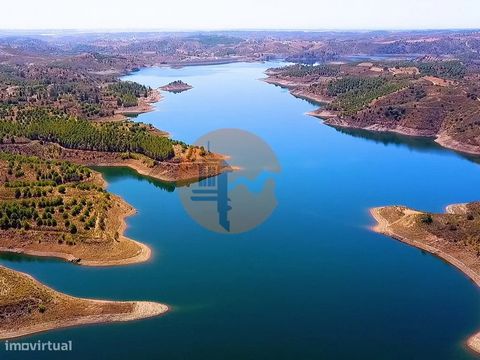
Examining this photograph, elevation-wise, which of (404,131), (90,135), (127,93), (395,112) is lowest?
(404,131)

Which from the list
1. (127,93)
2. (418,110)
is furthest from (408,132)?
(127,93)

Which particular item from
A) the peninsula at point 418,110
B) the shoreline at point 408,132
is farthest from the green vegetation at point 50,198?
the peninsula at point 418,110

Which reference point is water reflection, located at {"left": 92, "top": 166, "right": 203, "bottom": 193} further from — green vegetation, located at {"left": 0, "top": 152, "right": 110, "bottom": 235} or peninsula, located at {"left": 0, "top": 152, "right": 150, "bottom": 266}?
peninsula, located at {"left": 0, "top": 152, "right": 150, "bottom": 266}

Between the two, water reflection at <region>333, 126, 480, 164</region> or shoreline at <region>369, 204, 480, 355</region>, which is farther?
water reflection at <region>333, 126, 480, 164</region>

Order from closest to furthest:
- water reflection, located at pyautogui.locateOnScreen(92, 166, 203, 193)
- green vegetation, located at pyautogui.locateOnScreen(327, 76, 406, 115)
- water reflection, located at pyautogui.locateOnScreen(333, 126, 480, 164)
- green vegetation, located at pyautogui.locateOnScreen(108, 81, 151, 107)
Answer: water reflection, located at pyautogui.locateOnScreen(92, 166, 203, 193)
water reflection, located at pyautogui.locateOnScreen(333, 126, 480, 164)
green vegetation, located at pyautogui.locateOnScreen(327, 76, 406, 115)
green vegetation, located at pyautogui.locateOnScreen(108, 81, 151, 107)

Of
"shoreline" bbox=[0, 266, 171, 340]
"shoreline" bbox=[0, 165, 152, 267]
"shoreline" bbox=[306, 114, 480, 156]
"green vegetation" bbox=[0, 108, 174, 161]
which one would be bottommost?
"shoreline" bbox=[0, 266, 171, 340]

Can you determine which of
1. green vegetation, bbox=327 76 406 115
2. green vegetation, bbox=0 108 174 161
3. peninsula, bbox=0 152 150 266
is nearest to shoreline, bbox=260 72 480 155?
green vegetation, bbox=327 76 406 115

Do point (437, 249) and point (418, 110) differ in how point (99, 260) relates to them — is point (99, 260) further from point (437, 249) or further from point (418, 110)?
point (418, 110)
